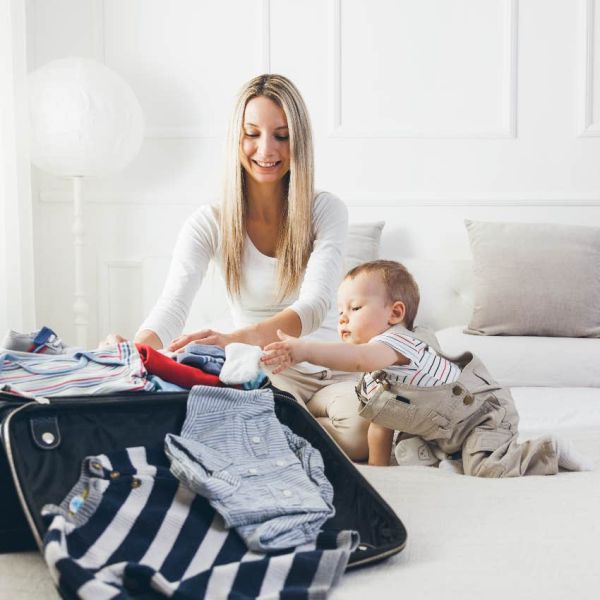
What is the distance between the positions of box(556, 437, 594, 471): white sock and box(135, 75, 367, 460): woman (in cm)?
56

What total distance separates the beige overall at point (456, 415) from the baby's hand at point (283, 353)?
0.19 metres

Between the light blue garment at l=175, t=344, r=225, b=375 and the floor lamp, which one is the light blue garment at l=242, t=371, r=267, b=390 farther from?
the floor lamp

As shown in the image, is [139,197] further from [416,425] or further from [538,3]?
[416,425]

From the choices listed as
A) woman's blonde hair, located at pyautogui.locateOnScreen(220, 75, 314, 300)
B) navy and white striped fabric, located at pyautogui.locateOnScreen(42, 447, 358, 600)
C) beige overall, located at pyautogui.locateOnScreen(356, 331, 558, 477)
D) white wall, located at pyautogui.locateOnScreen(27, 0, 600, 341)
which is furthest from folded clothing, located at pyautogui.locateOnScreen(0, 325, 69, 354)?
white wall, located at pyautogui.locateOnScreen(27, 0, 600, 341)

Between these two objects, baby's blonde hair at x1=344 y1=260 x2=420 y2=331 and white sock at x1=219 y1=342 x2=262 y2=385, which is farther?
baby's blonde hair at x1=344 y1=260 x2=420 y2=331

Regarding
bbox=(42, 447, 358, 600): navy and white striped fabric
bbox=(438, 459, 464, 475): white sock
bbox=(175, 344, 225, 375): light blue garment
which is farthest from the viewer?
bbox=(438, 459, 464, 475): white sock

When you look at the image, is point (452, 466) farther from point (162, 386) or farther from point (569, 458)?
point (162, 386)

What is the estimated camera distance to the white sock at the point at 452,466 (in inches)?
63.0

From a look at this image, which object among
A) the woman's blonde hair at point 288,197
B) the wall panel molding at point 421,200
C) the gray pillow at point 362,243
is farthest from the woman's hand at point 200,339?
the wall panel molding at point 421,200

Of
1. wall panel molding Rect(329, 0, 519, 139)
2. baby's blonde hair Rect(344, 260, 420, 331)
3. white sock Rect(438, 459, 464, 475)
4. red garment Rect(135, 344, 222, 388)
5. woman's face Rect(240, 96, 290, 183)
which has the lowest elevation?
white sock Rect(438, 459, 464, 475)

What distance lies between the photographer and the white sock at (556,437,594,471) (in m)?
1.51

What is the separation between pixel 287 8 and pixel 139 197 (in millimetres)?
832

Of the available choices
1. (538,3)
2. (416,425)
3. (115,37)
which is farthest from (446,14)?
(416,425)

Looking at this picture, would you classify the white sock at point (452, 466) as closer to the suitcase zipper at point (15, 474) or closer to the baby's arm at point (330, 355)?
the baby's arm at point (330, 355)
